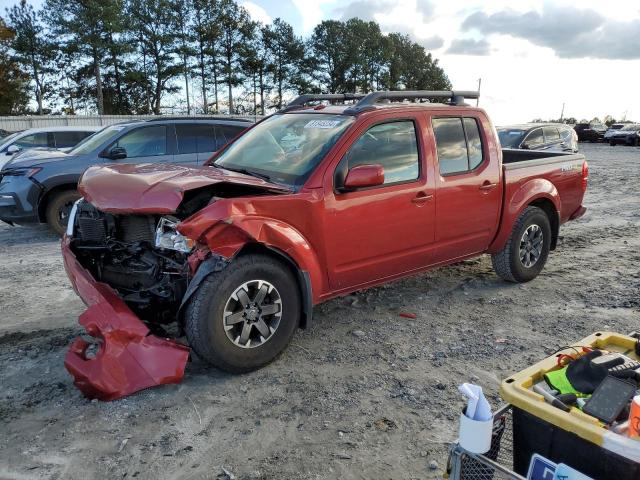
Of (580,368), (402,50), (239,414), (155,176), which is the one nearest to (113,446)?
(239,414)

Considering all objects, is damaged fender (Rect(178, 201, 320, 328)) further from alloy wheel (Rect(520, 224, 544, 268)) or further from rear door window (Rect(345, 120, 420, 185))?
alloy wheel (Rect(520, 224, 544, 268))

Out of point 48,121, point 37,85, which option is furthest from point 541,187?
point 37,85

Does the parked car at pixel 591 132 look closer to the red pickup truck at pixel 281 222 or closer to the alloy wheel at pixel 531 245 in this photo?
the alloy wheel at pixel 531 245

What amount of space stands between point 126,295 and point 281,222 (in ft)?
4.10

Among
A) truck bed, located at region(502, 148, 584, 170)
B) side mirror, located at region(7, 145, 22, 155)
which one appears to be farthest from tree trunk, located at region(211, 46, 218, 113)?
truck bed, located at region(502, 148, 584, 170)

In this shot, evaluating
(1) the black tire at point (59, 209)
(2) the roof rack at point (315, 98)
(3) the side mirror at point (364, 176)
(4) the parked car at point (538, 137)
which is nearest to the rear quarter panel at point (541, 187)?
(2) the roof rack at point (315, 98)

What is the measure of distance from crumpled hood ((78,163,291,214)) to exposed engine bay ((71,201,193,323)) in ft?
0.80

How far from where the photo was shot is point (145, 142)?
8742 mm

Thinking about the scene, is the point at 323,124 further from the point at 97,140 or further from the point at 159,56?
the point at 159,56

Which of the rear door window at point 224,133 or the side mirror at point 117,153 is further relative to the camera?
the rear door window at point 224,133

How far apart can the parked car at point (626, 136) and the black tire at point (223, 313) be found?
122ft

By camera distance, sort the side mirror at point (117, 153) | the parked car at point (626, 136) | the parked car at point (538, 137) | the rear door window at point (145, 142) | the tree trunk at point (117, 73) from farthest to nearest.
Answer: the tree trunk at point (117, 73), the parked car at point (626, 136), the parked car at point (538, 137), the rear door window at point (145, 142), the side mirror at point (117, 153)

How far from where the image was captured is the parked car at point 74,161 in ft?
26.7

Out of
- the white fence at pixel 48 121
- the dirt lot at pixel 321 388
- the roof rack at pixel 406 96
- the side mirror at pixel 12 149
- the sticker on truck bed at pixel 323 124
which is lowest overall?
the dirt lot at pixel 321 388
